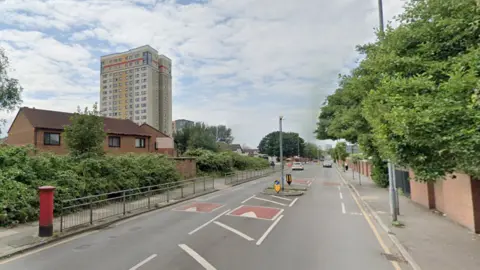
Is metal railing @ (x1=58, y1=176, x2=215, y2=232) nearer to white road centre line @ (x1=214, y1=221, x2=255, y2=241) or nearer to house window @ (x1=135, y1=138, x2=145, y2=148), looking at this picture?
white road centre line @ (x1=214, y1=221, x2=255, y2=241)

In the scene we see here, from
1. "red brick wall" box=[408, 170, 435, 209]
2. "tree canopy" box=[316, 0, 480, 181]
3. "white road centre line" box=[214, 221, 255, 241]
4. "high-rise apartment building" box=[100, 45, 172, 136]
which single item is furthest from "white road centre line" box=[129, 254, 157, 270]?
"high-rise apartment building" box=[100, 45, 172, 136]

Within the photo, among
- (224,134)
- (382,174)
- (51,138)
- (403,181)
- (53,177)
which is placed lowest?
(403,181)

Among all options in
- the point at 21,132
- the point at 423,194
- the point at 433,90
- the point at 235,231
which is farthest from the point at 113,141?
the point at 433,90

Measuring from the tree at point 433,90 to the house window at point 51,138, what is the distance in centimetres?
2952

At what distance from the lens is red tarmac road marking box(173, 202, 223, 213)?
13531mm

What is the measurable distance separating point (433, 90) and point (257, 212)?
8.91m

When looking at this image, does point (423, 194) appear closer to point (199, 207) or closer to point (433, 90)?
point (433, 90)

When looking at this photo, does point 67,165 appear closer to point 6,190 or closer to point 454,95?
point 6,190

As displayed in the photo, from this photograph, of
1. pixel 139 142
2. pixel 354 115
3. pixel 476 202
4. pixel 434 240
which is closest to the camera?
pixel 434 240

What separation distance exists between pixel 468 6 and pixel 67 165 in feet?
49.5

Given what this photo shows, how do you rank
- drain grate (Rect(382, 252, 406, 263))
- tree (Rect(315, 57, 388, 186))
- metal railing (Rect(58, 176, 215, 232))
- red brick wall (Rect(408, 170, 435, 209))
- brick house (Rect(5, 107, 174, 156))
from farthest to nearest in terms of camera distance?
brick house (Rect(5, 107, 174, 156))
red brick wall (Rect(408, 170, 435, 209))
tree (Rect(315, 57, 388, 186))
metal railing (Rect(58, 176, 215, 232))
drain grate (Rect(382, 252, 406, 263))

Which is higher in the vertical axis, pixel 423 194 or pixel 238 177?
pixel 423 194

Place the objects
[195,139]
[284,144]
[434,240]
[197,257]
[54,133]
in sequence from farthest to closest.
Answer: [284,144], [195,139], [54,133], [434,240], [197,257]

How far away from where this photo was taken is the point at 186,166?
27.6m
